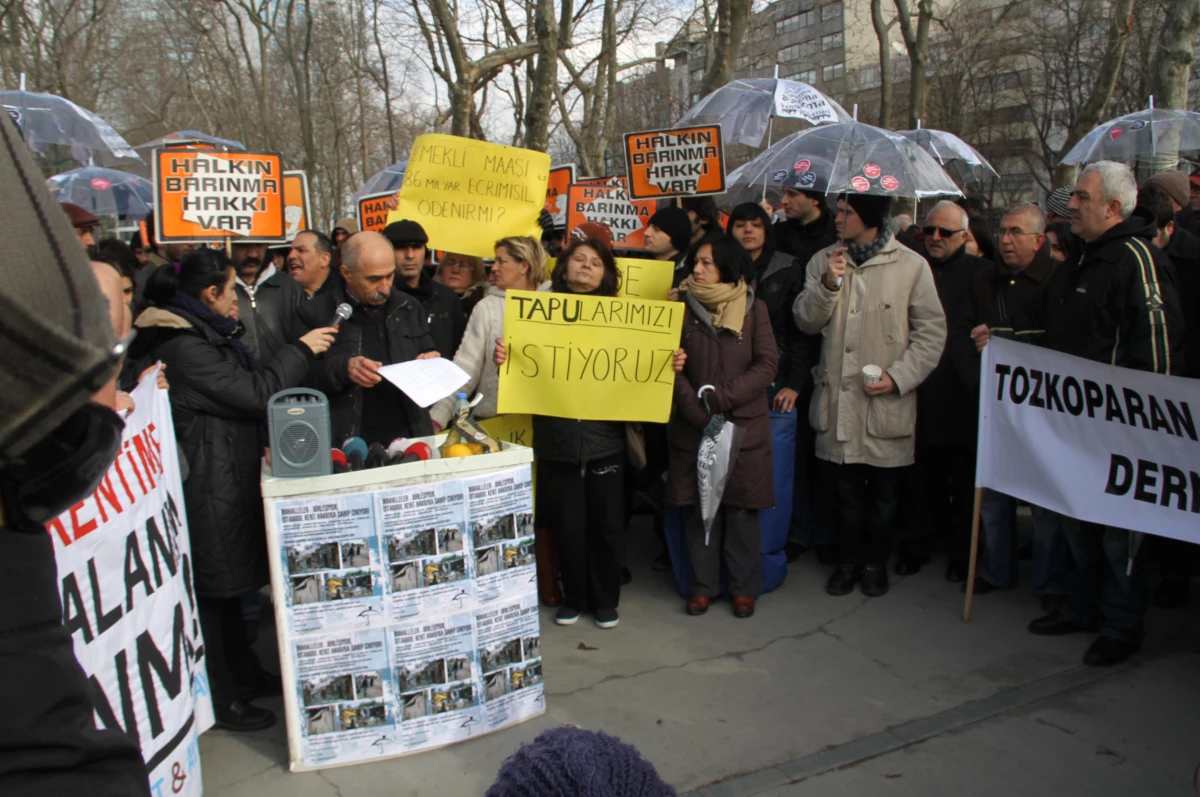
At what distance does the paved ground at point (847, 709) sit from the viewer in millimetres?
3492

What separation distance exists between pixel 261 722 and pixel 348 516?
1113 mm

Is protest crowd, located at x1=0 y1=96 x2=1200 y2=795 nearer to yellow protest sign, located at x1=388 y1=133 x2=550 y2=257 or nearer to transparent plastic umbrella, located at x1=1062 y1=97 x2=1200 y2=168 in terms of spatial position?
yellow protest sign, located at x1=388 y1=133 x2=550 y2=257

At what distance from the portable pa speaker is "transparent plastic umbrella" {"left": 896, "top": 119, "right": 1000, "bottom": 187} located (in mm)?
9013

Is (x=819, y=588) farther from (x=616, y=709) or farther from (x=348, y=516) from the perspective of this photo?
(x=348, y=516)

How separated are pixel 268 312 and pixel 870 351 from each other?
3.61 metres

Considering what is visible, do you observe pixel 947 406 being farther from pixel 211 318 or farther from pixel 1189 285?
pixel 211 318

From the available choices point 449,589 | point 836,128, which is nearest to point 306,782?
point 449,589

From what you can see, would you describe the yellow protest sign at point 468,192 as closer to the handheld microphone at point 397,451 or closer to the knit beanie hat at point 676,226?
the knit beanie hat at point 676,226

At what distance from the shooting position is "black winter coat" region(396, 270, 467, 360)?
533cm

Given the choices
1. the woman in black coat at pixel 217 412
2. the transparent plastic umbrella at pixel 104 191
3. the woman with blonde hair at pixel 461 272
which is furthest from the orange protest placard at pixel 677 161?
the transparent plastic umbrella at pixel 104 191

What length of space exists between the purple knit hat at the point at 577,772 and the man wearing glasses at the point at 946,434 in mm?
4717

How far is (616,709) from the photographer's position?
4074 millimetres

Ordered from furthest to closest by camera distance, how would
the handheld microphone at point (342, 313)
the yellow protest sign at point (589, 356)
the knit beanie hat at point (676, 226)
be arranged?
the knit beanie hat at point (676, 226) < the yellow protest sign at point (589, 356) < the handheld microphone at point (342, 313)

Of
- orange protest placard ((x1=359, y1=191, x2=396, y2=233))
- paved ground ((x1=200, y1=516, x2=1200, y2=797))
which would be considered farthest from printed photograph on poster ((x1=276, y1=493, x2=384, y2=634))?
orange protest placard ((x1=359, y1=191, x2=396, y2=233))
